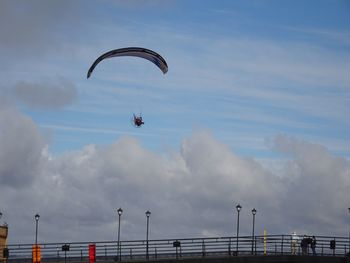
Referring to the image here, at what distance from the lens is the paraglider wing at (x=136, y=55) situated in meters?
79.5

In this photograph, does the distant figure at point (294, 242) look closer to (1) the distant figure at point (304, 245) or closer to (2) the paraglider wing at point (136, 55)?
(1) the distant figure at point (304, 245)

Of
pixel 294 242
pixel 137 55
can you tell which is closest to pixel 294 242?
pixel 294 242

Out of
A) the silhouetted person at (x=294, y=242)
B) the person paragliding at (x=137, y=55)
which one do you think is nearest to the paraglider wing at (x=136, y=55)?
the person paragliding at (x=137, y=55)

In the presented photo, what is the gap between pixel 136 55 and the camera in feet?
268

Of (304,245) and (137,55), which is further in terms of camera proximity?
(137,55)

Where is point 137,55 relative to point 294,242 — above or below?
above

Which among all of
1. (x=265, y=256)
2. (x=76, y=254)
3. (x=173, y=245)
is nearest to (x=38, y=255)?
(x=76, y=254)

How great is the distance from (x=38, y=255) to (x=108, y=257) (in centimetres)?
959

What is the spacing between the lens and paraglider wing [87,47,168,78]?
261 feet

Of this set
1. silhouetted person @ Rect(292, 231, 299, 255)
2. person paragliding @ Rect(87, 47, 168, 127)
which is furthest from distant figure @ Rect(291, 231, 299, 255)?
person paragliding @ Rect(87, 47, 168, 127)

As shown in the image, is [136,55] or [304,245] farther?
[136,55]

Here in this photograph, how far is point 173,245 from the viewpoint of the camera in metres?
72.6

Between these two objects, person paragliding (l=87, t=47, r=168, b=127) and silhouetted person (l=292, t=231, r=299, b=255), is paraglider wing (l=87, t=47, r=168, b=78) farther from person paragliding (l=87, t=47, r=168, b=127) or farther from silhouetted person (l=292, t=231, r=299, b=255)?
silhouetted person (l=292, t=231, r=299, b=255)

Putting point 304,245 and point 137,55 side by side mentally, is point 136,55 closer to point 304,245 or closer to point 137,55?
point 137,55
